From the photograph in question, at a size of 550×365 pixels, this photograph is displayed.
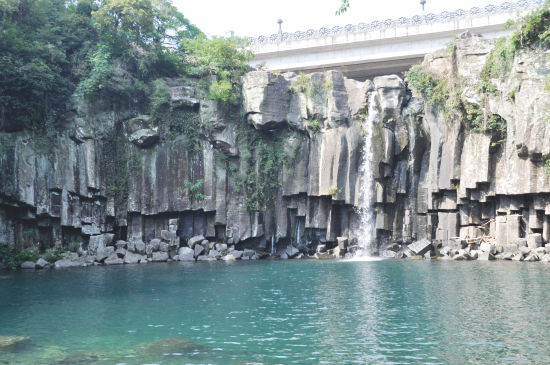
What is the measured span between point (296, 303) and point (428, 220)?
18.1 m

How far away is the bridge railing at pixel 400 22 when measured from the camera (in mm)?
37597

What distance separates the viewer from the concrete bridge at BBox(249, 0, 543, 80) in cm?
3853

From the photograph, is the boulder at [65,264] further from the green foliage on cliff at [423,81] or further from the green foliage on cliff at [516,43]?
the green foliage on cliff at [516,43]

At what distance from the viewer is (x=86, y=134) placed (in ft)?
109

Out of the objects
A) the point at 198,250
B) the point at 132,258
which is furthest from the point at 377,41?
the point at 132,258

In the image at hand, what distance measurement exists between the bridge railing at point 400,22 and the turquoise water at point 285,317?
21070 millimetres

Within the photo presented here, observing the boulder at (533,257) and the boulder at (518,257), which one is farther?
the boulder at (518,257)

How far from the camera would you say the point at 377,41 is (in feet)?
136

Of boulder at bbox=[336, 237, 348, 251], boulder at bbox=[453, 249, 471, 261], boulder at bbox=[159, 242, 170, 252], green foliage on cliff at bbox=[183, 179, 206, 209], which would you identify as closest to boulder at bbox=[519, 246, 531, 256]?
boulder at bbox=[453, 249, 471, 261]

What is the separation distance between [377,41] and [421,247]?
17525 millimetres

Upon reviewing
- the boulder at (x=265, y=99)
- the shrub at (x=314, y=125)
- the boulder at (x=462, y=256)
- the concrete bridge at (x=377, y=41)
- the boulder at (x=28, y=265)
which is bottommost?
the boulder at (x=28, y=265)

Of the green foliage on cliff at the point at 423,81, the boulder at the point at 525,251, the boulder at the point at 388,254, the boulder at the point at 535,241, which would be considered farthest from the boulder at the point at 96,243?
the boulder at the point at 535,241

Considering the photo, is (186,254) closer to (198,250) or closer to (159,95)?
(198,250)

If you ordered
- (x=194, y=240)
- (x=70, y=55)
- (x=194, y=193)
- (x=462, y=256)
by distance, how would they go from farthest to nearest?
(x=194, y=193) → (x=70, y=55) → (x=194, y=240) → (x=462, y=256)
